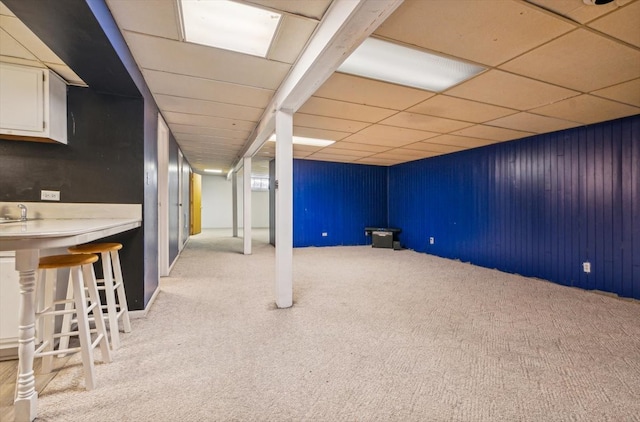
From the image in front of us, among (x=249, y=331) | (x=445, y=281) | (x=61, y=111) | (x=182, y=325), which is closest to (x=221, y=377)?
(x=249, y=331)

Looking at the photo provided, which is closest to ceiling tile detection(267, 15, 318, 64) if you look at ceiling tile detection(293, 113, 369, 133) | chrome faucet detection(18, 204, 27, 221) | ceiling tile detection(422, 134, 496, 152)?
ceiling tile detection(293, 113, 369, 133)

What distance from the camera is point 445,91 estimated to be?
→ 280 cm

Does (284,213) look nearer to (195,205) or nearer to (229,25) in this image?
(229,25)

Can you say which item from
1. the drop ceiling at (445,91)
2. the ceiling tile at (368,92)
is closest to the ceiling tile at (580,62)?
the drop ceiling at (445,91)

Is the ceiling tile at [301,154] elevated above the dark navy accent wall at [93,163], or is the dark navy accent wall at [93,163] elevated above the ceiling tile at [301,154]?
the ceiling tile at [301,154]

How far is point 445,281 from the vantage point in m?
4.16

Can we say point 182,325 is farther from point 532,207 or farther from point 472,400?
point 532,207

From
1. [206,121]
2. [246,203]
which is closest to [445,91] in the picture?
[206,121]

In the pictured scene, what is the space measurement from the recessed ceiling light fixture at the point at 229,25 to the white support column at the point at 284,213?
0.94m

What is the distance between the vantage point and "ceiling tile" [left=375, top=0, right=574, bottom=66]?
1645mm

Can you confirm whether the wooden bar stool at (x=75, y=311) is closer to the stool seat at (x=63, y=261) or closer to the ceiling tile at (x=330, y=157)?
the stool seat at (x=63, y=261)

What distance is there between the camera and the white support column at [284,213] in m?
2.99

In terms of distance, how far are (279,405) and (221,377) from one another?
465 mm

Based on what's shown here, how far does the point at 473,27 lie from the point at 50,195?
11.5ft
